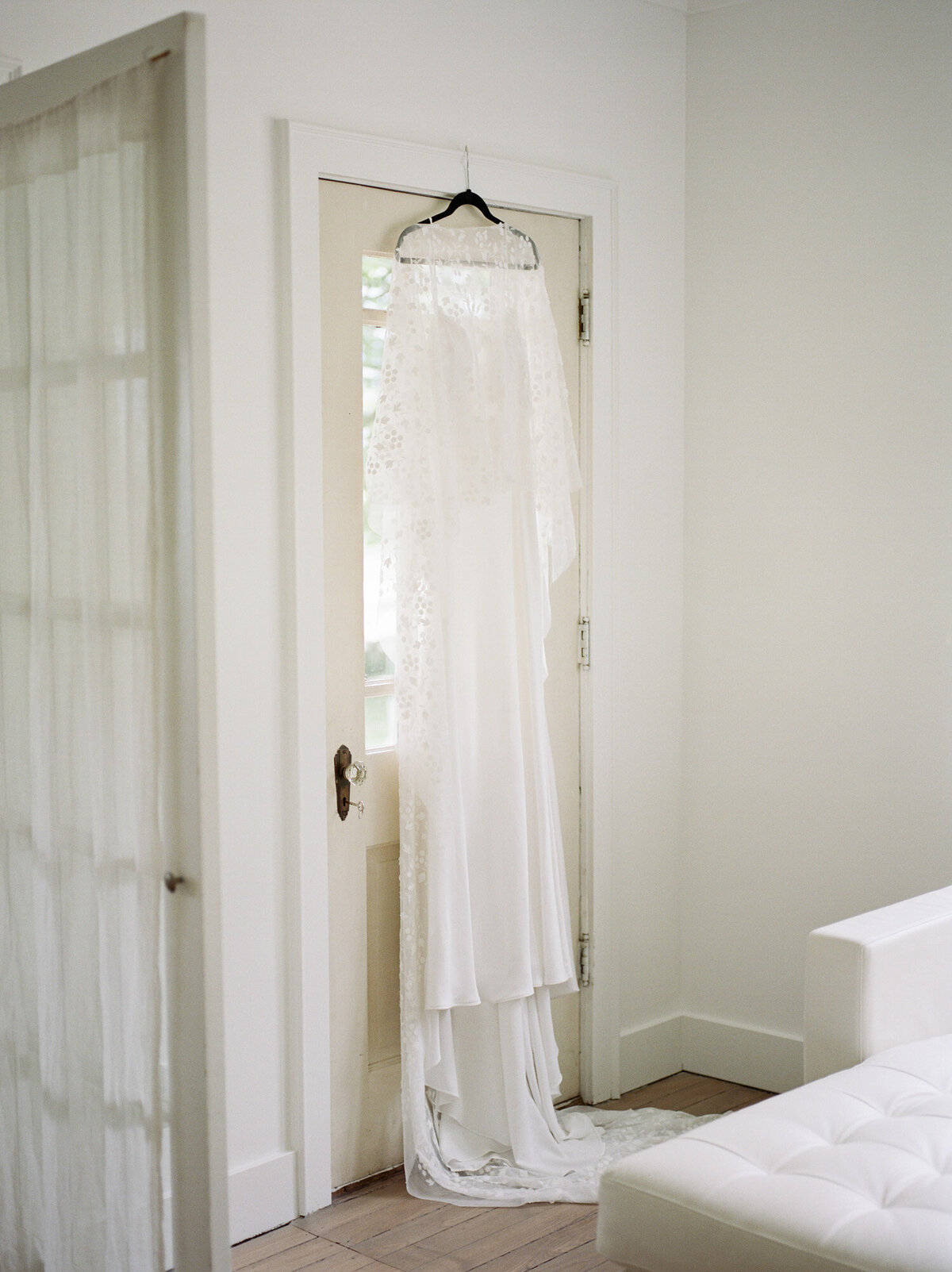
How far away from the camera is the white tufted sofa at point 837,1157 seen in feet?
5.53

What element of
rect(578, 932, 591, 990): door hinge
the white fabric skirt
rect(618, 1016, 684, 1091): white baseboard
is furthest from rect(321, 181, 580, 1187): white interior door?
rect(618, 1016, 684, 1091): white baseboard

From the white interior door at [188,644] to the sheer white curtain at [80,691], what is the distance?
3 cm

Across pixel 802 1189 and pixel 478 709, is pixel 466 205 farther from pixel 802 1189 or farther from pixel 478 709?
pixel 802 1189

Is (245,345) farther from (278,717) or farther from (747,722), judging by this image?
(747,722)

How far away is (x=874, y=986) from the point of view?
2270 millimetres

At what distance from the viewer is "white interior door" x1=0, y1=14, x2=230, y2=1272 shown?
1.54 metres

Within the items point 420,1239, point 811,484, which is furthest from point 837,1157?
point 811,484

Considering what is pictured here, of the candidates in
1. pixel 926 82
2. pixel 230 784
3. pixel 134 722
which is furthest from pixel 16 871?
pixel 926 82

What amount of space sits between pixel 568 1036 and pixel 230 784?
127 centimetres

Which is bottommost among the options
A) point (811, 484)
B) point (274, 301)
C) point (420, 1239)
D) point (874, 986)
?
point (420, 1239)

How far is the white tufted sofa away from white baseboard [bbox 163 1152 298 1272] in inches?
36.7

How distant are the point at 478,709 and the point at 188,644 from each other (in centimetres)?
134

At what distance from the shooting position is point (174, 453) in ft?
5.16

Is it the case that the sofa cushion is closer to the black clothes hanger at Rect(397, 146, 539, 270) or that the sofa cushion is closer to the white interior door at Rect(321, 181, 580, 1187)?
the white interior door at Rect(321, 181, 580, 1187)
